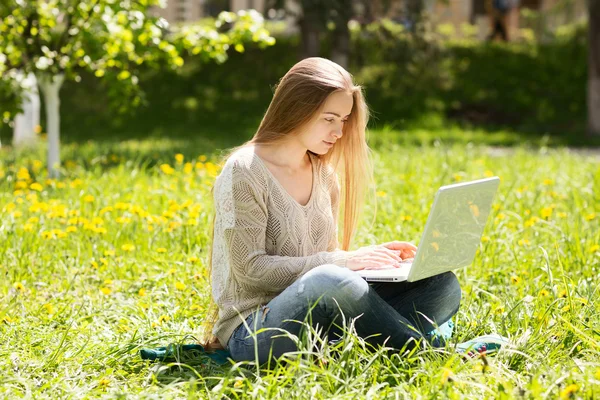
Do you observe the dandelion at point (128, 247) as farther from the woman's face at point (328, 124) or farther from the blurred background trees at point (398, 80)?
the blurred background trees at point (398, 80)

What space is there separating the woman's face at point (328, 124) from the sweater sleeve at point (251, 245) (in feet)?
0.82

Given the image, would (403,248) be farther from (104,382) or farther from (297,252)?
(104,382)

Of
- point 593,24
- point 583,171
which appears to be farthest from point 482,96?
point 583,171

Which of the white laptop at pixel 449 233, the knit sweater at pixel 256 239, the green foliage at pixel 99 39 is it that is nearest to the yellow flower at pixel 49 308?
the knit sweater at pixel 256 239

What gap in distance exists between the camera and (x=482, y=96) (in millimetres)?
14477

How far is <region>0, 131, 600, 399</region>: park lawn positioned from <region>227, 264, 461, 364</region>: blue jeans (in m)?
0.08

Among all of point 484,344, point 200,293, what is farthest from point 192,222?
point 484,344

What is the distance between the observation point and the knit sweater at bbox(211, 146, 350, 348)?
2850mm

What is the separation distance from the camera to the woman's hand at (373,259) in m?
2.83

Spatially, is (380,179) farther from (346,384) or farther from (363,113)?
(346,384)

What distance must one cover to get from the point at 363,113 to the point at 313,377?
102 cm

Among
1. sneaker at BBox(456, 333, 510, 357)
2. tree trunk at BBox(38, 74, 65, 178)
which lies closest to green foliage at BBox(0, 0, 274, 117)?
tree trunk at BBox(38, 74, 65, 178)

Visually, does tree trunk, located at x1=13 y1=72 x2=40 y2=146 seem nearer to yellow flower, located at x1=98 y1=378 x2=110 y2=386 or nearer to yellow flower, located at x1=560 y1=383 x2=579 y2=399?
yellow flower, located at x1=98 y1=378 x2=110 y2=386

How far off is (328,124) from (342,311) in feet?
2.14
